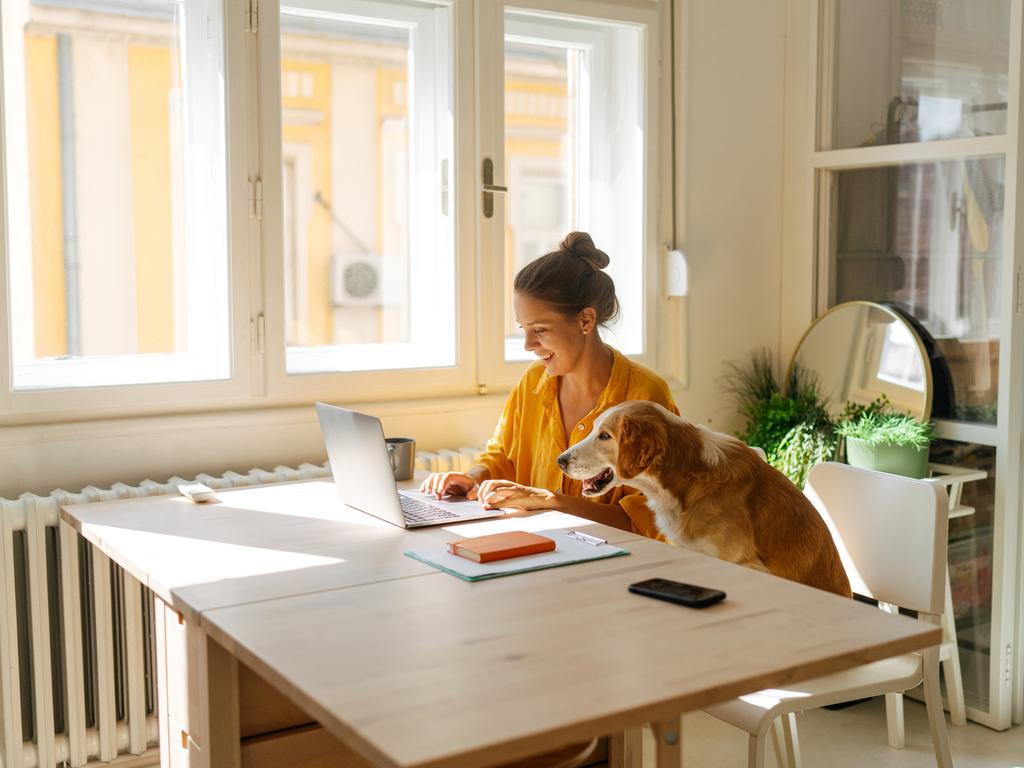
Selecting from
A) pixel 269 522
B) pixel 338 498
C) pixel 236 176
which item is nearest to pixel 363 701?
pixel 269 522

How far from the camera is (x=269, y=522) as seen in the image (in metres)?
2.08

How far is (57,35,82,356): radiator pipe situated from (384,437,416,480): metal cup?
33.2 inches

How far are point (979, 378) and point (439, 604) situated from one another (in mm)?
2063

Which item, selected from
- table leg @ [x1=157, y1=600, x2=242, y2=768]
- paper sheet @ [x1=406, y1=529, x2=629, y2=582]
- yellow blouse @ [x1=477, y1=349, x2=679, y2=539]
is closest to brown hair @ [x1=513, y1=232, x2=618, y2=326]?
yellow blouse @ [x1=477, y1=349, x2=679, y2=539]

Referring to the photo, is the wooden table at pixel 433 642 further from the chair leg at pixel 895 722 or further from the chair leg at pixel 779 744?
the chair leg at pixel 895 722

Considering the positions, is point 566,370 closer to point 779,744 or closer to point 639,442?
point 639,442

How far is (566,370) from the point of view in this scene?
2473mm

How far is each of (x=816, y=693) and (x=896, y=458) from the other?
46.6 inches

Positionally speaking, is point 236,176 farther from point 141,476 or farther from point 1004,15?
point 1004,15

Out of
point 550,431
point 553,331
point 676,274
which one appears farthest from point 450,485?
point 676,274

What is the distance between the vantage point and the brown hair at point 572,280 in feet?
7.99

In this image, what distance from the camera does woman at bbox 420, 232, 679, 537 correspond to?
2.41 metres

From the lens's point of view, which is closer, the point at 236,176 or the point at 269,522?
the point at 269,522

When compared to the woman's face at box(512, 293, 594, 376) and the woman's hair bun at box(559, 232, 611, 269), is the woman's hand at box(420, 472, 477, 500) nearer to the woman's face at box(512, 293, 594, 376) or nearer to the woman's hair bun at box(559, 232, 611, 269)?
the woman's face at box(512, 293, 594, 376)
